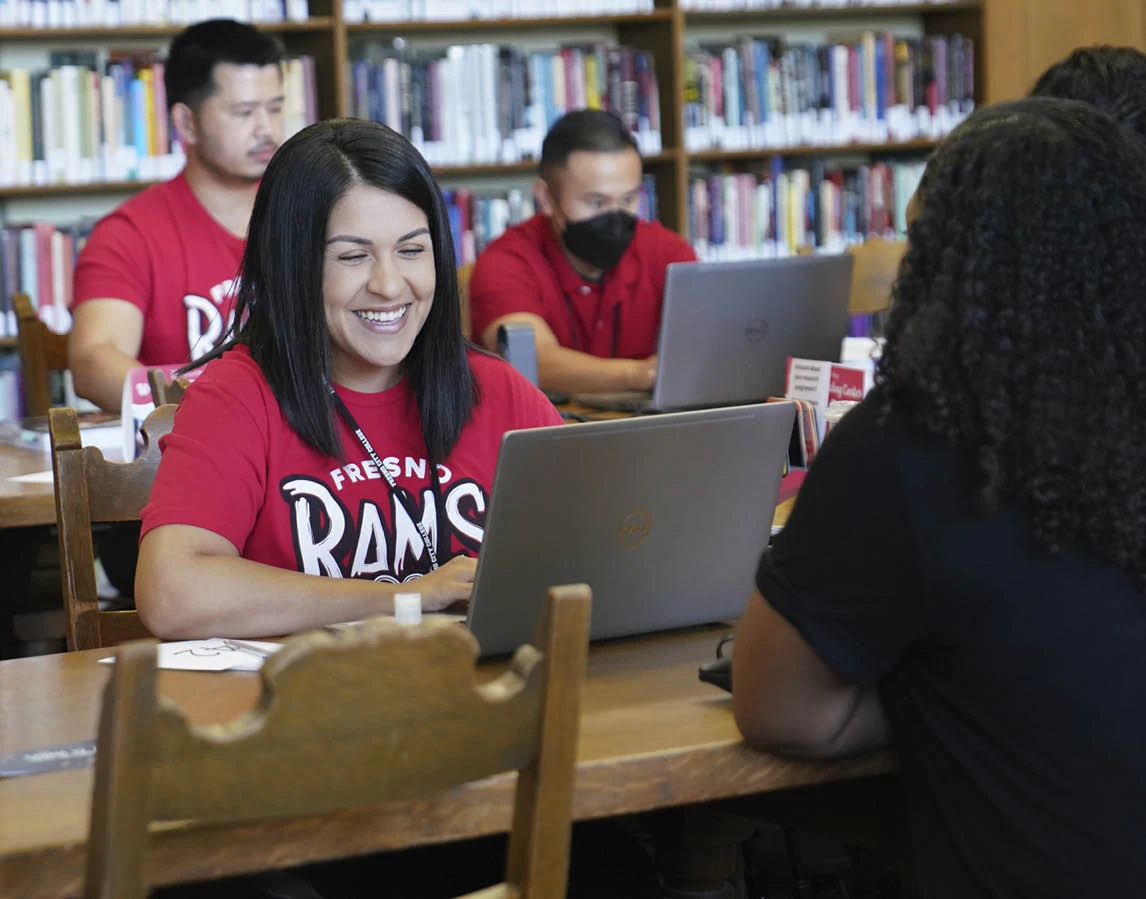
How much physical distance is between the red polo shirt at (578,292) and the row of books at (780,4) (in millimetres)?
1265

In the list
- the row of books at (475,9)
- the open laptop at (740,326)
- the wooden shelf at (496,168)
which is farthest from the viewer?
the wooden shelf at (496,168)

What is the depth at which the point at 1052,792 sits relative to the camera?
1.16 meters

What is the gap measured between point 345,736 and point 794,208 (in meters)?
4.07

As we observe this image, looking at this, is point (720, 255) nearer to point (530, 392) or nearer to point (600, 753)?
point (530, 392)

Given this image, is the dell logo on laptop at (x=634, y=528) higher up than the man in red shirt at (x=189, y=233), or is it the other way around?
the man in red shirt at (x=189, y=233)

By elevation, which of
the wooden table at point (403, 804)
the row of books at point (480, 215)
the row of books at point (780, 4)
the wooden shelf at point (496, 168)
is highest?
the row of books at point (780, 4)

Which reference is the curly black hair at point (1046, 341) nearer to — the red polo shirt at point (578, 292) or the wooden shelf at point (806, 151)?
the red polo shirt at point (578, 292)

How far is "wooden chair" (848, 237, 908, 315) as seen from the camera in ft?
12.3

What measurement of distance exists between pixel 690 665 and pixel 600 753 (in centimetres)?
26

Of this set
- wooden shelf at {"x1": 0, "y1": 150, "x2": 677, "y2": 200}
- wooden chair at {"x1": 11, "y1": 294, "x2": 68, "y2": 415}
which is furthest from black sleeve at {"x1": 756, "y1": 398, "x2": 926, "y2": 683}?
wooden shelf at {"x1": 0, "y1": 150, "x2": 677, "y2": 200}

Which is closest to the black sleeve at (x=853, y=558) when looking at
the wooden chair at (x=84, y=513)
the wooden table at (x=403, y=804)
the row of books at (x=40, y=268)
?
the wooden table at (x=403, y=804)

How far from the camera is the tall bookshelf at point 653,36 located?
426cm

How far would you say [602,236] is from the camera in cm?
354

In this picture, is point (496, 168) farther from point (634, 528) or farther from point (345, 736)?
point (345, 736)
